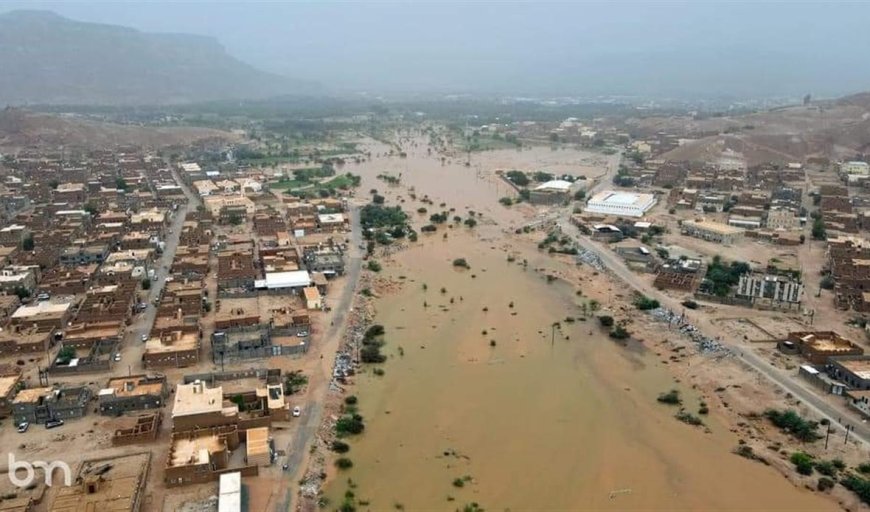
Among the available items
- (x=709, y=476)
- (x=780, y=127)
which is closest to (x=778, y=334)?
(x=709, y=476)

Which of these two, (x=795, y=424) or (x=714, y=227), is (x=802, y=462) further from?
(x=714, y=227)

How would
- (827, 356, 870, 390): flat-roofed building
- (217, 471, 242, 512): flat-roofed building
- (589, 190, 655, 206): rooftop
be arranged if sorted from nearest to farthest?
(217, 471, 242, 512): flat-roofed building → (827, 356, 870, 390): flat-roofed building → (589, 190, 655, 206): rooftop

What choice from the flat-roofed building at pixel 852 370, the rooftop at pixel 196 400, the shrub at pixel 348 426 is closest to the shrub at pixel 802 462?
the flat-roofed building at pixel 852 370

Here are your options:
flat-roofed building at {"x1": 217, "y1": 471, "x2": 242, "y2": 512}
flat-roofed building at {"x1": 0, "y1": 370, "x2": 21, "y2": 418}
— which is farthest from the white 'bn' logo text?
flat-roofed building at {"x1": 217, "y1": 471, "x2": 242, "y2": 512}

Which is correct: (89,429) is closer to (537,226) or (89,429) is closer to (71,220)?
(71,220)

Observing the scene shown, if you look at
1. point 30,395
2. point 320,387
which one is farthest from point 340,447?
point 30,395

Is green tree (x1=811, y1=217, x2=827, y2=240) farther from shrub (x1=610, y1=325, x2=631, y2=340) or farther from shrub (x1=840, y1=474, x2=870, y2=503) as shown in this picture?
shrub (x1=840, y1=474, x2=870, y2=503)
